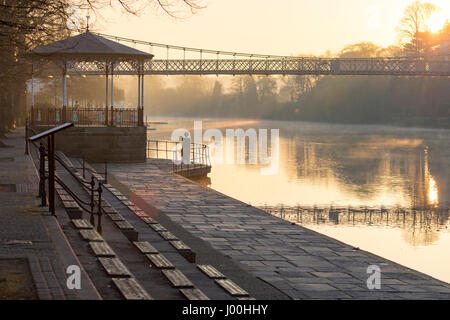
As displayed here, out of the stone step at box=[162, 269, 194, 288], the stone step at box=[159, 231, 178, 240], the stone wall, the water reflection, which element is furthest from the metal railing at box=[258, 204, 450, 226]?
the stone step at box=[162, 269, 194, 288]

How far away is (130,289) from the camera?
8.77m

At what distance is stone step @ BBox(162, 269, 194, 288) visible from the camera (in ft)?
31.3

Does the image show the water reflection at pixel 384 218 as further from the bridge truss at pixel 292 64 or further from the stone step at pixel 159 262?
the bridge truss at pixel 292 64

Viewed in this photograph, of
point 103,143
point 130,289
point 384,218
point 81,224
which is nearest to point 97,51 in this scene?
point 103,143

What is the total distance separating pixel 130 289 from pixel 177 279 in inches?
44.5

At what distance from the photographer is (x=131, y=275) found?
31.3ft

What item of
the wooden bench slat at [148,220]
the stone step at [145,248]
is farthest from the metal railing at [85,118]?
the stone step at [145,248]

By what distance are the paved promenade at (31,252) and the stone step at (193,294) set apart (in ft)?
3.99

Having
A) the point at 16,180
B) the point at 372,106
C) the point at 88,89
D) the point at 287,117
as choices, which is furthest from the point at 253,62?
the point at 16,180

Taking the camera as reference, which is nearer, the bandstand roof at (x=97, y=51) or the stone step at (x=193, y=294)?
the stone step at (x=193, y=294)

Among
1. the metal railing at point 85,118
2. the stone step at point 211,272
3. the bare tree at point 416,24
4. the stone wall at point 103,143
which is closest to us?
the stone step at point 211,272

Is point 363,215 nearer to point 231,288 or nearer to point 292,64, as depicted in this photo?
point 231,288

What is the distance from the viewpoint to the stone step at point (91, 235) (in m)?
11.7
